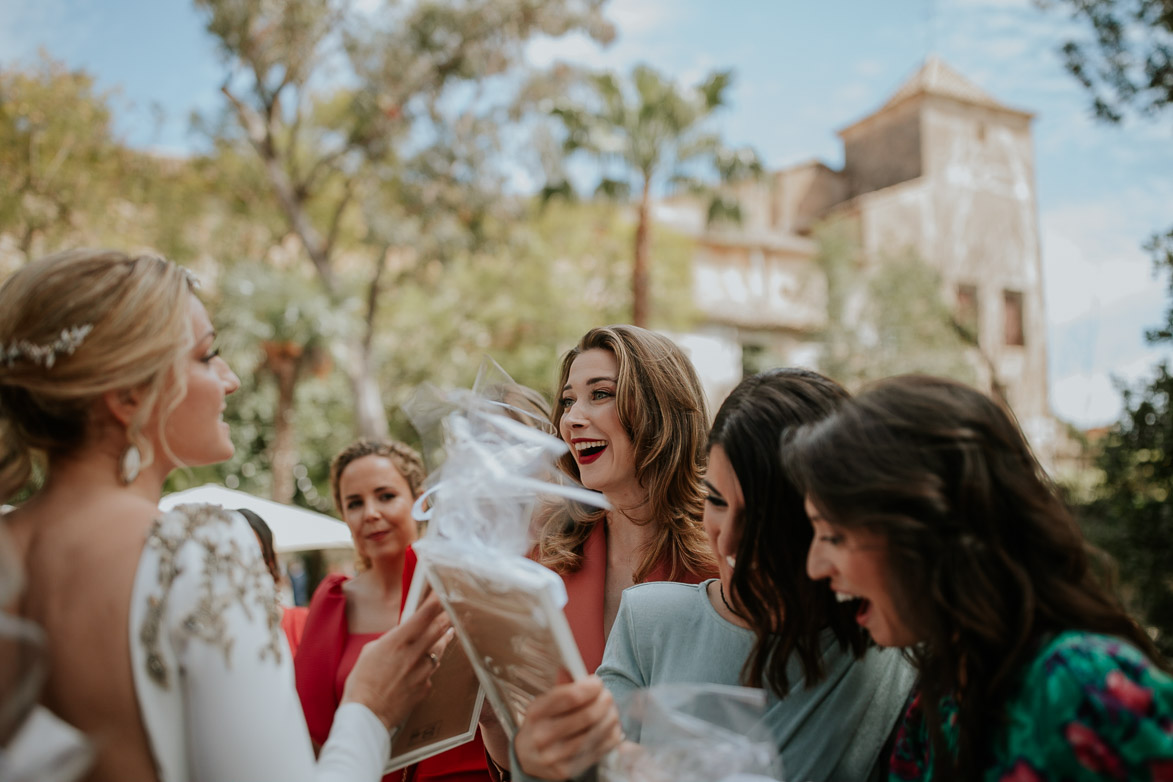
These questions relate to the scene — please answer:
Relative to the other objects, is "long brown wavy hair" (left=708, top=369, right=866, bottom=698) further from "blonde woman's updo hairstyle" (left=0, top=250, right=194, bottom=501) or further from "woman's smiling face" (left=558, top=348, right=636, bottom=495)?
"blonde woman's updo hairstyle" (left=0, top=250, right=194, bottom=501)

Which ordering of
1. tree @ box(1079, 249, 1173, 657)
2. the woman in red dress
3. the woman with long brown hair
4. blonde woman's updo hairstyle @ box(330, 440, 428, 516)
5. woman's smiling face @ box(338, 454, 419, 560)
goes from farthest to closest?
tree @ box(1079, 249, 1173, 657), blonde woman's updo hairstyle @ box(330, 440, 428, 516), woman's smiling face @ box(338, 454, 419, 560), the woman in red dress, the woman with long brown hair

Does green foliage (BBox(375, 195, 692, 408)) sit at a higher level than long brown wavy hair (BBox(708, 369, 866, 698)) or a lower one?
higher

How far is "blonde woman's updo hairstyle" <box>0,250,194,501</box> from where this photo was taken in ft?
4.78

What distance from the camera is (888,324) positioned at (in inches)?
952

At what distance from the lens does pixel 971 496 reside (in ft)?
5.30

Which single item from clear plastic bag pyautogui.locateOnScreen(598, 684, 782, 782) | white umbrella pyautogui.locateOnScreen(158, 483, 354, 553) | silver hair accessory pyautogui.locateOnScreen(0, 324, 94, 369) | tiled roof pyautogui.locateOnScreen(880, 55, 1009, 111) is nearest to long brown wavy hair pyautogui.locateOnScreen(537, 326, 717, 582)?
clear plastic bag pyautogui.locateOnScreen(598, 684, 782, 782)

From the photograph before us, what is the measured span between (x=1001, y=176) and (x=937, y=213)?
4.53 m

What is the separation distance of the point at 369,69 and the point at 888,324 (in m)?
15.1

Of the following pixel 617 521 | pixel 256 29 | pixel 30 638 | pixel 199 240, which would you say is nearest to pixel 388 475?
pixel 617 521

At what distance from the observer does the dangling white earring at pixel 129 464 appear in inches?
59.9

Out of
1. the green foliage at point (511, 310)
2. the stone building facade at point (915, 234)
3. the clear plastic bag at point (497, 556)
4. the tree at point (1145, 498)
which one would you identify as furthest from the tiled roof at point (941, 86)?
the clear plastic bag at point (497, 556)

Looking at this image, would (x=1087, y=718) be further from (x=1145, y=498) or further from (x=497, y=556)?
(x=1145, y=498)

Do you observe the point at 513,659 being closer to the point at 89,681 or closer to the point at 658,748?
the point at 658,748

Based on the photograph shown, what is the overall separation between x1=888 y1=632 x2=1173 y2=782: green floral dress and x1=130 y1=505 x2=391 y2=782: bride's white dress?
3.97ft
